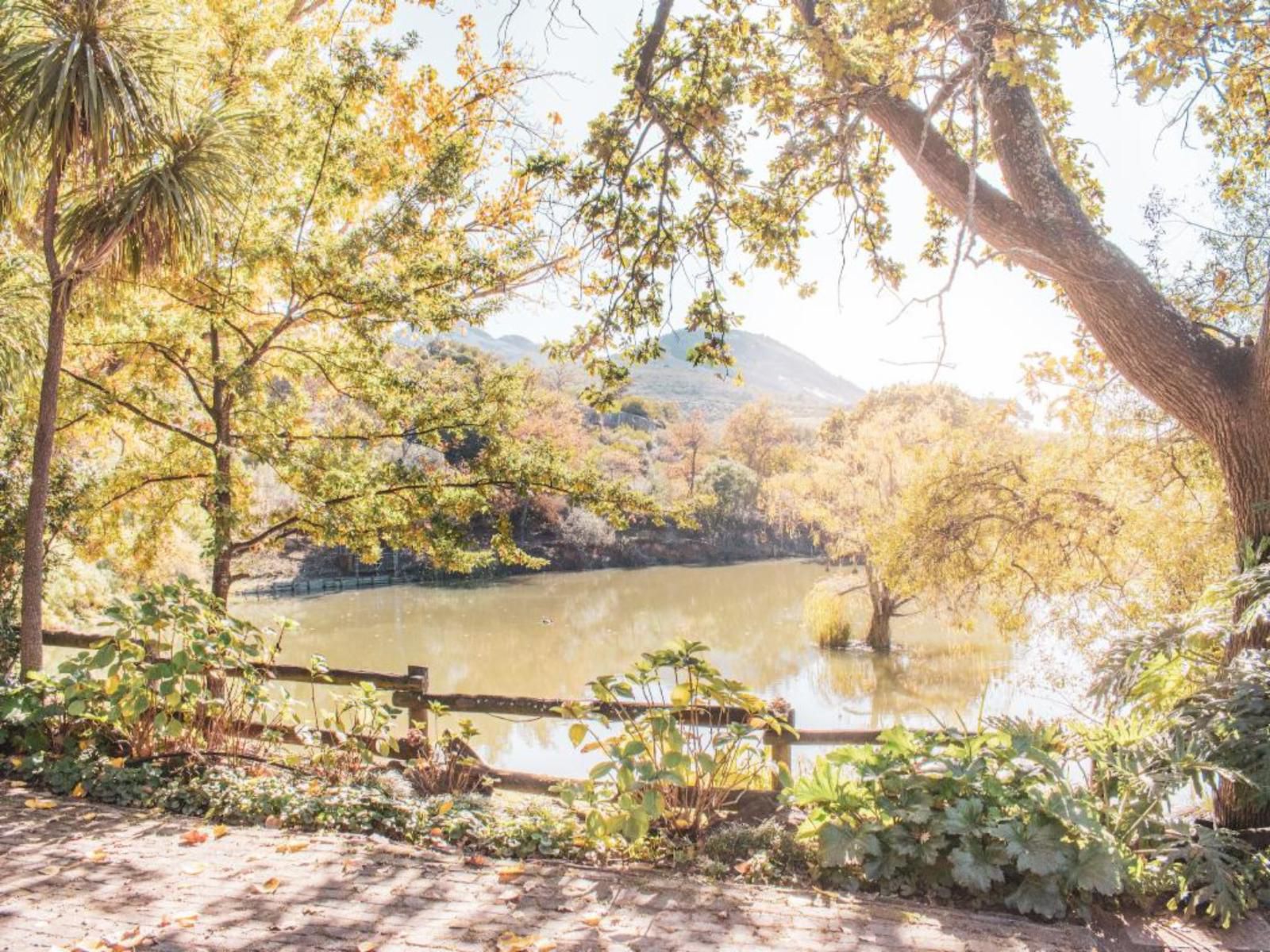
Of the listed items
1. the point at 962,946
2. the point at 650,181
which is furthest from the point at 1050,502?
the point at 962,946

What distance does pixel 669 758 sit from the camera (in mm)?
3096

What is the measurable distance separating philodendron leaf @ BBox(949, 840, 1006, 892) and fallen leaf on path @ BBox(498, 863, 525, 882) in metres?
1.58

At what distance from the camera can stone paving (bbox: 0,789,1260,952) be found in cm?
249

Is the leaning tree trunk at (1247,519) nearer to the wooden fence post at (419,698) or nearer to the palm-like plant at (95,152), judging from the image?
the wooden fence post at (419,698)

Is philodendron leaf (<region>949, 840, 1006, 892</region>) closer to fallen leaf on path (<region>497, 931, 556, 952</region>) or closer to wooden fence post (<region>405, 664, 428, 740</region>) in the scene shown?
fallen leaf on path (<region>497, 931, 556, 952</region>)

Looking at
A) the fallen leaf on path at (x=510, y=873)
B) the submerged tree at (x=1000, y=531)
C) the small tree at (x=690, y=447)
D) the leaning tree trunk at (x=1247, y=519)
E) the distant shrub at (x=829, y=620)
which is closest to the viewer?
the fallen leaf on path at (x=510, y=873)

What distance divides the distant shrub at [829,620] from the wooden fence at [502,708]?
14101 mm

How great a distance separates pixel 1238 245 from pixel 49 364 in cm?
Answer: 849

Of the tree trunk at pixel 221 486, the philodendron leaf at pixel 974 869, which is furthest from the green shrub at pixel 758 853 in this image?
the tree trunk at pixel 221 486

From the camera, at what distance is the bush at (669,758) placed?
3.10 m

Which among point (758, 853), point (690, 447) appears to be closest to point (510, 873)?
point (758, 853)

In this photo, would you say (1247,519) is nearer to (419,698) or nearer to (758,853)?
(758,853)

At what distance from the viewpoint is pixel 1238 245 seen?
21.3ft

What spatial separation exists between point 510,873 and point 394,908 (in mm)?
479
